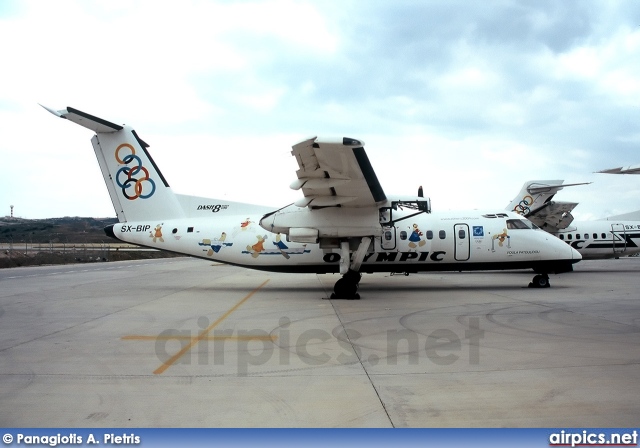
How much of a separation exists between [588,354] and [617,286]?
12.3m

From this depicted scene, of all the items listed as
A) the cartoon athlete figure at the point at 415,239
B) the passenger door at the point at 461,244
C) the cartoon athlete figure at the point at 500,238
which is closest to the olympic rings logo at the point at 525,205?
the cartoon athlete figure at the point at 500,238

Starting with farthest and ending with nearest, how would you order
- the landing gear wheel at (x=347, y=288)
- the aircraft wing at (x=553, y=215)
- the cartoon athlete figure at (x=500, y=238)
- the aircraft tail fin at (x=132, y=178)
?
the aircraft wing at (x=553, y=215) → the aircraft tail fin at (x=132, y=178) → the cartoon athlete figure at (x=500, y=238) → the landing gear wheel at (x=347, y=288)

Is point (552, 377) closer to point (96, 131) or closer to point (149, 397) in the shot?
point (149, 397)

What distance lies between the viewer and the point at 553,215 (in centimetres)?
2577

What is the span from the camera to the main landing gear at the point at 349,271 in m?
14.2

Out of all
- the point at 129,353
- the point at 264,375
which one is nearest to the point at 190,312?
the point at 129,353

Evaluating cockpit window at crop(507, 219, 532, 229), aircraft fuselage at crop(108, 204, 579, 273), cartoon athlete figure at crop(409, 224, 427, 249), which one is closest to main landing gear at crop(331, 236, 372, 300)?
aircraft fuselage at crop(108, 204, 579, 273)

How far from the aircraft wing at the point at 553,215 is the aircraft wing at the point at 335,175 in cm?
1469

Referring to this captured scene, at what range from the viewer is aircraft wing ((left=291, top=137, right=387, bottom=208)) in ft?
37.3

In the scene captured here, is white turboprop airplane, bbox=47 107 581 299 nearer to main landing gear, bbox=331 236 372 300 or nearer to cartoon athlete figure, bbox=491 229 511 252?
cartoon athlete figure, bbox=491 229 511 252

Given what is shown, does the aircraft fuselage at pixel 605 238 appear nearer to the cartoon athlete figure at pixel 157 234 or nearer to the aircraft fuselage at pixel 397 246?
the aircraft fuselage at pixel 397 246

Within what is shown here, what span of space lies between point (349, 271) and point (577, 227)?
17.5m

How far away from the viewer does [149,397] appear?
508 centimetres

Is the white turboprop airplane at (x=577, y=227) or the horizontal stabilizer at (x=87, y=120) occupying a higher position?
the horizontal stabilizer at (x=87, y=120)
